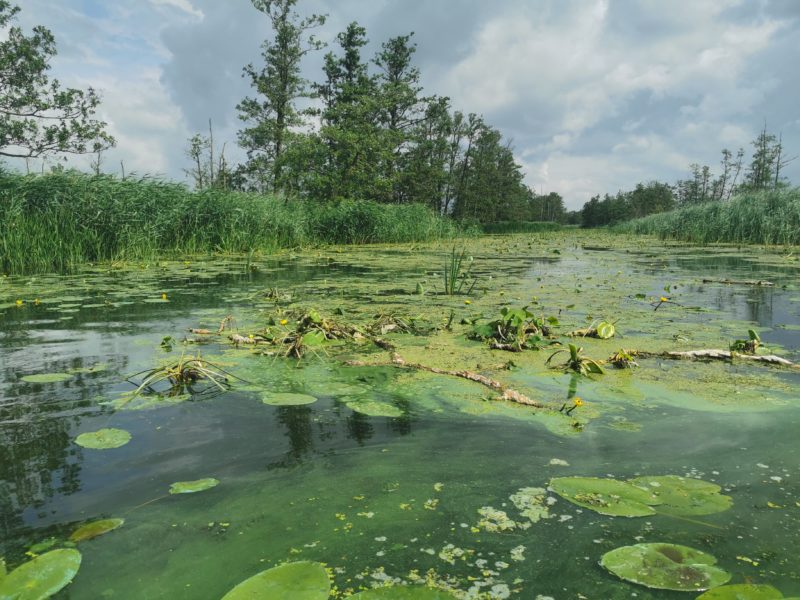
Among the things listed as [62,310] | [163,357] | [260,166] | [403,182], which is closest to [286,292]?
[62,310]

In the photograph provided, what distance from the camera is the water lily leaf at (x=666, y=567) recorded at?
3.12ft

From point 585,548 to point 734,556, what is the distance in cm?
28

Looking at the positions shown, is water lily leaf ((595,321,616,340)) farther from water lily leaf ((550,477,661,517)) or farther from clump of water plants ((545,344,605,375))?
water lily leaf ((550,477,661,517))

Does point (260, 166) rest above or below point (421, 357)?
above

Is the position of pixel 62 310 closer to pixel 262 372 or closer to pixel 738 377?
pixel 262 372

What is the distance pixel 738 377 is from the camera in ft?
7.66

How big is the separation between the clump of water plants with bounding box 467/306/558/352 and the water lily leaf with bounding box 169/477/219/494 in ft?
6.25

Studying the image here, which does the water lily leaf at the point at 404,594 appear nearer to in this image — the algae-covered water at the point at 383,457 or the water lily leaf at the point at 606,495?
the algae-covered water at the point at 383,457

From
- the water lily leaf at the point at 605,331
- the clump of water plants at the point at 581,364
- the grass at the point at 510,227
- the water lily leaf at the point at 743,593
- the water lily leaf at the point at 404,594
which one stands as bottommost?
the water lily leaf at the point at 404,594

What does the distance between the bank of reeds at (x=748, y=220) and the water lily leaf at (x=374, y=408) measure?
1469cm

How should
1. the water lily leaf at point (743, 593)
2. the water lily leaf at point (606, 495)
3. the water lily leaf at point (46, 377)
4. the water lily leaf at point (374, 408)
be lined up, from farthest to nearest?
the water lily leaf at point (46, 377) → the water lily leaf at point (374, 408) → the water lily leaf at point (606, 495) → the water lily leaf at point (743, 593)

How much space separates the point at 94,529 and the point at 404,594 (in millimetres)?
722

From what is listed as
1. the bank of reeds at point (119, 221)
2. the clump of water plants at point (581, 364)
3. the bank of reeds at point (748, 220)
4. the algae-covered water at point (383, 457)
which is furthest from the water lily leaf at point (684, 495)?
the bank of reeds at point (748, 220)

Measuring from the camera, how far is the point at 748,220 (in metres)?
14.3
